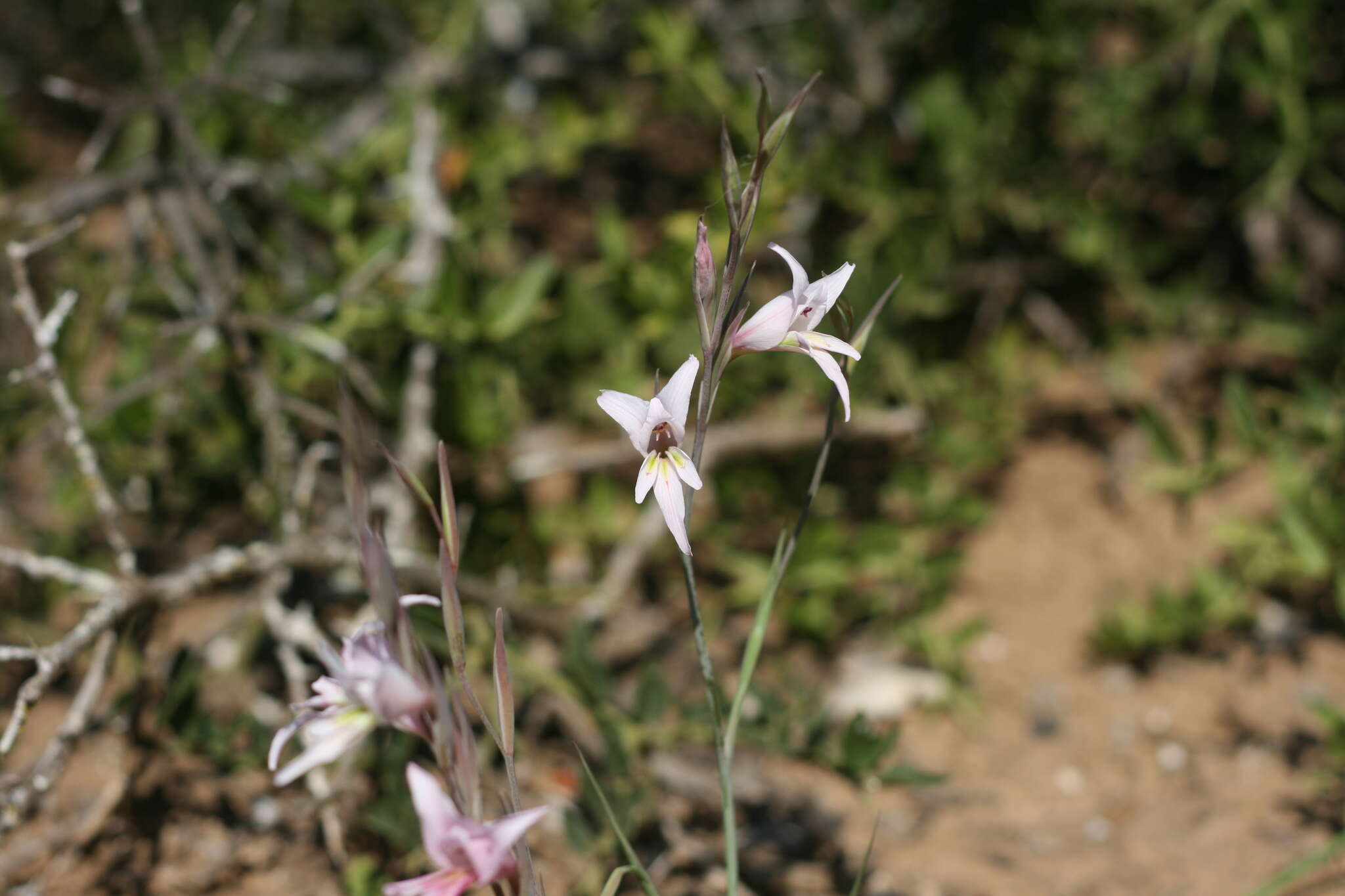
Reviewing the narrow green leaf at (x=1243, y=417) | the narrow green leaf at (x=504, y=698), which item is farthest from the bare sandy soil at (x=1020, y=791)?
the narrow green leaf at (x=504, y=698)

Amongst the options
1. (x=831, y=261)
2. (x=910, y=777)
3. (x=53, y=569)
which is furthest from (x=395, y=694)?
(x=831, y=261)

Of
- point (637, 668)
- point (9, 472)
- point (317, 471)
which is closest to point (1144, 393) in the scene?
point (637, 668)

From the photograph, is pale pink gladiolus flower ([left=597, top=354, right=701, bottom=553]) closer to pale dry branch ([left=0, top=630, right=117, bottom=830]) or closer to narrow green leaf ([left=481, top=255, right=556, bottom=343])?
pale dry branch ([left=0, top=630, right=117, bottom=830])

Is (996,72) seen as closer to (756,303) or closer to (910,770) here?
(756,303)

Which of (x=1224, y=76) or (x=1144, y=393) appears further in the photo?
(x=1144, y=393)

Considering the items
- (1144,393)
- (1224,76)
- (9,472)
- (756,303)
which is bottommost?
(9,472)

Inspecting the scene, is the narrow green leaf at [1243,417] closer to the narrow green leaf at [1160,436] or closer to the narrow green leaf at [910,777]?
the narrow green leaf at [1160,436]
